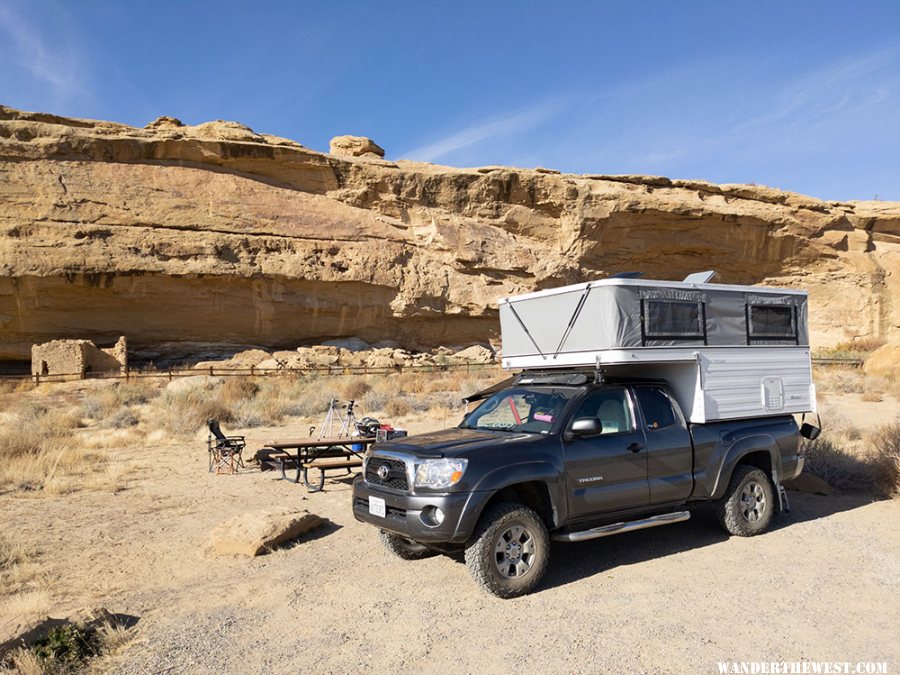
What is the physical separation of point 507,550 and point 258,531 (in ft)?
8.84

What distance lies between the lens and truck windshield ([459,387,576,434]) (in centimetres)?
580

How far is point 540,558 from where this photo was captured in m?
5.13

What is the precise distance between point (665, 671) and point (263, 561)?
3.81 m

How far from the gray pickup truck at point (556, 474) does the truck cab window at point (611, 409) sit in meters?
0.01

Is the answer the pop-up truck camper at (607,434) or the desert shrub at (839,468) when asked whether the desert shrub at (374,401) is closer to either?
the pop-up truck camper at (607,434)

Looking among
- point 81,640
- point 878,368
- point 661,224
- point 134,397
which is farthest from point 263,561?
point 661,224

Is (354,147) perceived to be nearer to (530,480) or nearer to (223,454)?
(223,454)

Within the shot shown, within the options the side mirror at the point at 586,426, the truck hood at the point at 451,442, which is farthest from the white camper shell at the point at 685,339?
the truck hood at the point at 451,442

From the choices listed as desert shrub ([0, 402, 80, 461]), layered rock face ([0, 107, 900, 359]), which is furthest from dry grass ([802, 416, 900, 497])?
layered rock face ([0, 107, 900, 359])

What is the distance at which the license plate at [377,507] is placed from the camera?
17.5 feet

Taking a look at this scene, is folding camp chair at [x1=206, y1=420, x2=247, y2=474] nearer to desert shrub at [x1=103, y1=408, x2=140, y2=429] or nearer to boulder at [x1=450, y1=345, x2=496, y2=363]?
desert shrub at [x1=103, y1=408, x2=140, y2=429]

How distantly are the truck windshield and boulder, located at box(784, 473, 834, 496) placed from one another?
482cm

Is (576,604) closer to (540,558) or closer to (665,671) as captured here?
(540,558)

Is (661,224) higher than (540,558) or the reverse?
higher
